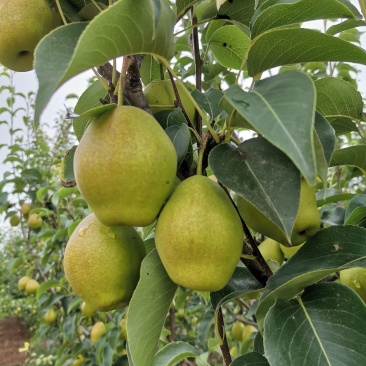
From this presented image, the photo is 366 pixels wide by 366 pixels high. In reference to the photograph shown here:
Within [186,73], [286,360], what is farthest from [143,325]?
[186,73]

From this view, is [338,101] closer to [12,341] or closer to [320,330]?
[320,330]

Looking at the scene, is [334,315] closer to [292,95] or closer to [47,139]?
[292,95]

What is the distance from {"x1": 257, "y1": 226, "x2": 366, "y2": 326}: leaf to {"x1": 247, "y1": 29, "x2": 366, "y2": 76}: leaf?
0.27 m

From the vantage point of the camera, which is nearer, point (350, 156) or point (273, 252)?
point (350, 156)

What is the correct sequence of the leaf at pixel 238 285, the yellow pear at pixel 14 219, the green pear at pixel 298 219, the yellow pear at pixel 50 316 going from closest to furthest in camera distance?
the green pear at pixel 298 219 < the leaf at pixel 238 285 < the yellow pear at pixel 50 316 < the yellow pear at pixel 14 219

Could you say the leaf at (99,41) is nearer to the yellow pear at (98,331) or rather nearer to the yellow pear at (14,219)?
the yellow pear at (98,331)

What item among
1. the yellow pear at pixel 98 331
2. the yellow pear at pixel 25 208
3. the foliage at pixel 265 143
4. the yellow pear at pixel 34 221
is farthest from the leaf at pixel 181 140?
the yellow pear at pixel 25 208

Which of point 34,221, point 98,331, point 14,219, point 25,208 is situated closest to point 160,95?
point 98,331

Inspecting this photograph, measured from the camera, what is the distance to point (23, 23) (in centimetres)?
80

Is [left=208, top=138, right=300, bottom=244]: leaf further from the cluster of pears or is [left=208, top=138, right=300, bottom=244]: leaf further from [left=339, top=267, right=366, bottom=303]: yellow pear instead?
[left=339, top=267, right=366, bottom=303]: yellow pear

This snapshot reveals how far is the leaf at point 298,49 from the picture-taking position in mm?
655

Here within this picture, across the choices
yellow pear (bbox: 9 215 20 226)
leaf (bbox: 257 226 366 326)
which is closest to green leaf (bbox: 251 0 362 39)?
leaf (bbox: 257 226 366 326)

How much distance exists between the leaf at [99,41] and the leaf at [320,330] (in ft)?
1.39

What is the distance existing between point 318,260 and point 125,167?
0.33 m
